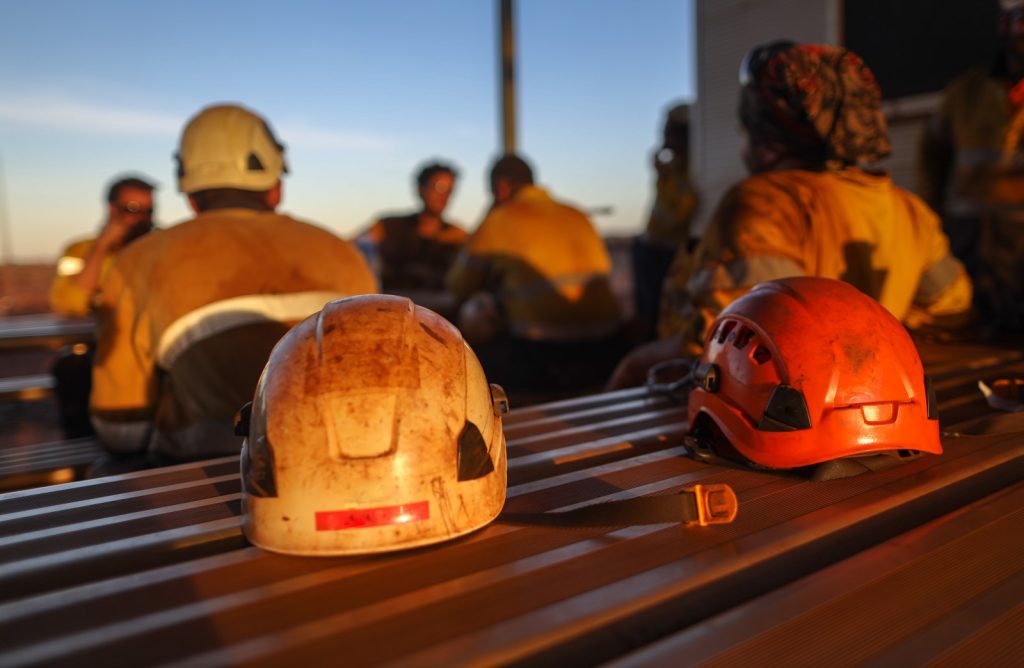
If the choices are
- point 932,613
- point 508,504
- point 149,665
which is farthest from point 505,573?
point 932,613

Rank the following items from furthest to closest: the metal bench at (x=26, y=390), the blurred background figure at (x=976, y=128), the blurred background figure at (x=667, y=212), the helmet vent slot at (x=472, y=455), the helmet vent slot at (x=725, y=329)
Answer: the blurred background figure at (x=667, y=212), the metal bench at (x=26, y=390), the blurred background figure at (x=976, y=128), the helmet vent slot at (x=725, y=329), the helmet vent slot at (x=472, y=455)

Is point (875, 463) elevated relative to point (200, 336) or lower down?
lower down

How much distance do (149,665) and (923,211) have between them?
3.59 meters

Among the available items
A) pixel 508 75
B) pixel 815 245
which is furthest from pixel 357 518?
pixel 508 75

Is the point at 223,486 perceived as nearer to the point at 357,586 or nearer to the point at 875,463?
the point at 357,586

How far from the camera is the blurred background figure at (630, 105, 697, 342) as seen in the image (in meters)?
7.63

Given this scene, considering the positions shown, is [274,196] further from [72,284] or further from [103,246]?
[72,284]

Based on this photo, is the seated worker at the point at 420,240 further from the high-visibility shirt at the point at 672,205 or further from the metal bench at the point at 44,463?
the metal bench at the point at 44,463

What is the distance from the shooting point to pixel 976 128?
17.5 feet

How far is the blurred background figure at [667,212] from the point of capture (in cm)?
763

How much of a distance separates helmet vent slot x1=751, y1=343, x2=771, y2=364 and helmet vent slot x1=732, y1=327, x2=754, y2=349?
4 cm

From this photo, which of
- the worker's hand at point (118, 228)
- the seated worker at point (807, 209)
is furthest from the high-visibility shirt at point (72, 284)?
the seated worker at point (807, 209)

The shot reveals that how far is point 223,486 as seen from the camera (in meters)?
1.85

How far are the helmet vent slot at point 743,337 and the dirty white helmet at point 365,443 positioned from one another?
81 centimetres
